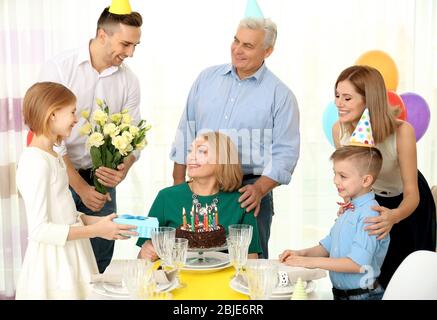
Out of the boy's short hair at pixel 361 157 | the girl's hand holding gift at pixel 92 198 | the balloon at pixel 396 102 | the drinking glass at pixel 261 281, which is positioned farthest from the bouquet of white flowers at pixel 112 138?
the balloon at pixel 396 102

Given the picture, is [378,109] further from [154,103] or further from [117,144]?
[154,103]

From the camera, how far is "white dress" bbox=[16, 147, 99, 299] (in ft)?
7.52

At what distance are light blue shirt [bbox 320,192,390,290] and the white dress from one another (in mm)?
951

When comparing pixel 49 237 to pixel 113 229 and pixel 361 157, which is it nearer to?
pixel 113 229

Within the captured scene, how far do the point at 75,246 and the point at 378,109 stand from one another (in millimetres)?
1376

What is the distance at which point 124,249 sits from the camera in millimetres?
4949

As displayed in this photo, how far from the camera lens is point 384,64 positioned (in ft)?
12.5

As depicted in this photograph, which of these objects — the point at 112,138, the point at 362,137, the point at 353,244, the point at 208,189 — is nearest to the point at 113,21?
the point at 112,138

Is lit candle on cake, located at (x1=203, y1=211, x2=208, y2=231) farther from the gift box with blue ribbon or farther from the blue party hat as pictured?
the blue party hat

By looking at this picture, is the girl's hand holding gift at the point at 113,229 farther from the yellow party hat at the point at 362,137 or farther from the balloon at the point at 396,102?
the balloon at the point at 396,102

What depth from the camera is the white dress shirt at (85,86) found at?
10.3 ft

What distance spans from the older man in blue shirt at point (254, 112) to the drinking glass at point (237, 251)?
3.55ft

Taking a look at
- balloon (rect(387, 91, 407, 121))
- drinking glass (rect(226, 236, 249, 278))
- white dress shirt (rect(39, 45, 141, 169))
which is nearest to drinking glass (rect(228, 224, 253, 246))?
drinking glass (rect(226, 236, 249, 278))
